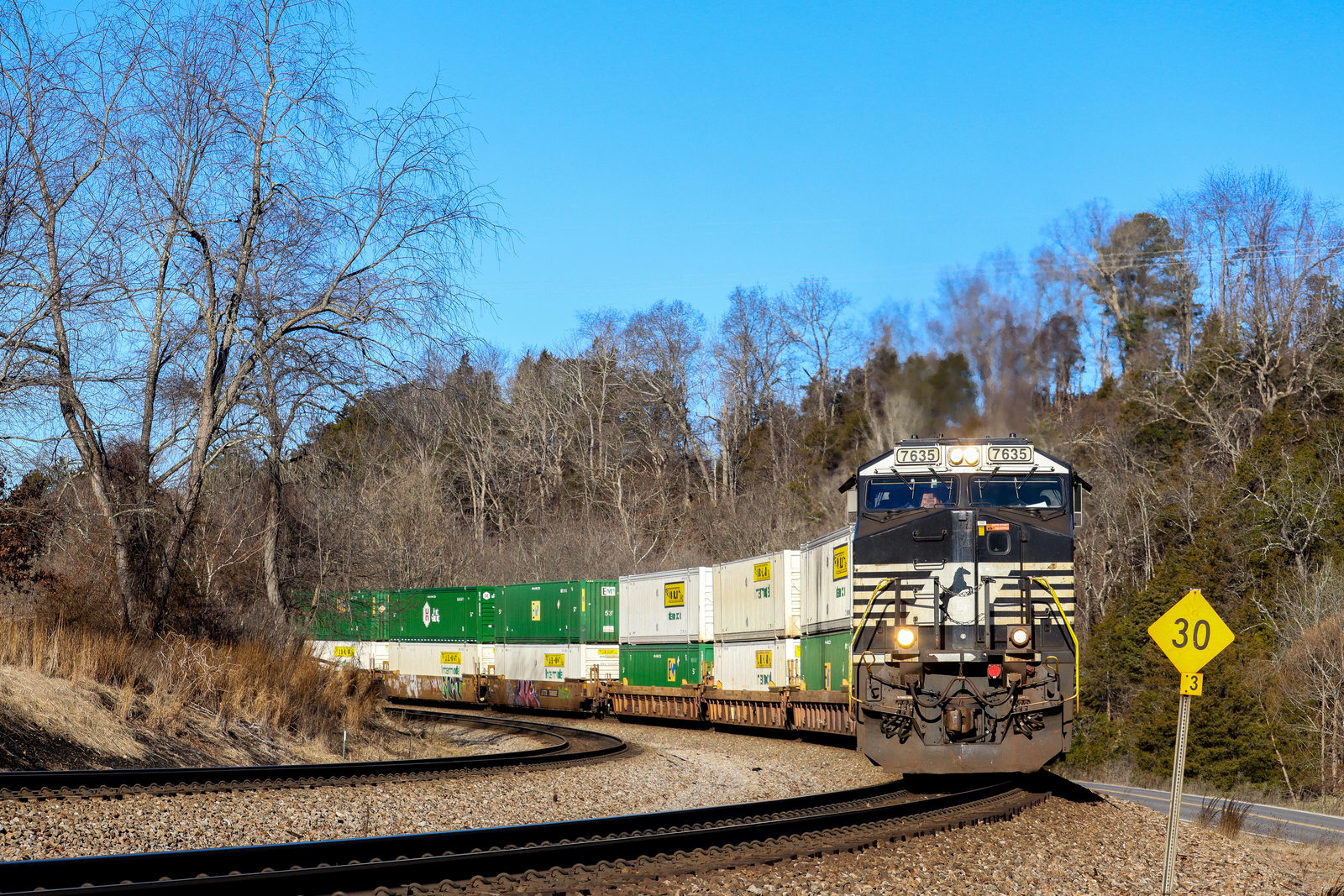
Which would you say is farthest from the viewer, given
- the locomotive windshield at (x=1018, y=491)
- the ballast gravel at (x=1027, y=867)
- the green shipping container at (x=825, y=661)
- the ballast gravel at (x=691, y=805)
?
the green shipping container at (x=825, y=661)

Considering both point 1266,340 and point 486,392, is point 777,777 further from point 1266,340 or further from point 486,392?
point 1266,340

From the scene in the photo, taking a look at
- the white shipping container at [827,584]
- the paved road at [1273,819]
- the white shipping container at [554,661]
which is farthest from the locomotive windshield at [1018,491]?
the white shipping container at [554,661]

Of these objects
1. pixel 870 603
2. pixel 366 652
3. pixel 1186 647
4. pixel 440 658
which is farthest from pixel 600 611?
pixel 1186 647

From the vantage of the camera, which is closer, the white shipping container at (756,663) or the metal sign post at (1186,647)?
the metal sign post at (1186,647)

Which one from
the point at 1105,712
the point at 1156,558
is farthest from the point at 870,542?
the point at 1156,558

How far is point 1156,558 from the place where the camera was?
57.5 metres

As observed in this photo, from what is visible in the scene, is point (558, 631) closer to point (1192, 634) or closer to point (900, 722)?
point (900, 722)

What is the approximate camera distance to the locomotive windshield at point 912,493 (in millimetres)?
14305

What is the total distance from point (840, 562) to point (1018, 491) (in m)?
5.49

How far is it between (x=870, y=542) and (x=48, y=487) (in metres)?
11.6

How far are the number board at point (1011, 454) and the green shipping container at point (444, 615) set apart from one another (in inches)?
947

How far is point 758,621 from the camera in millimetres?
25422

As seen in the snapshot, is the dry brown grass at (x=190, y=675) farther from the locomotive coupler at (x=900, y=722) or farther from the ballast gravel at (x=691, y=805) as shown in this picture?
the locomotive coupler at (x=900, y=722)

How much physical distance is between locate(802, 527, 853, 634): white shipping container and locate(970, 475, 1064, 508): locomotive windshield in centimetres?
311
